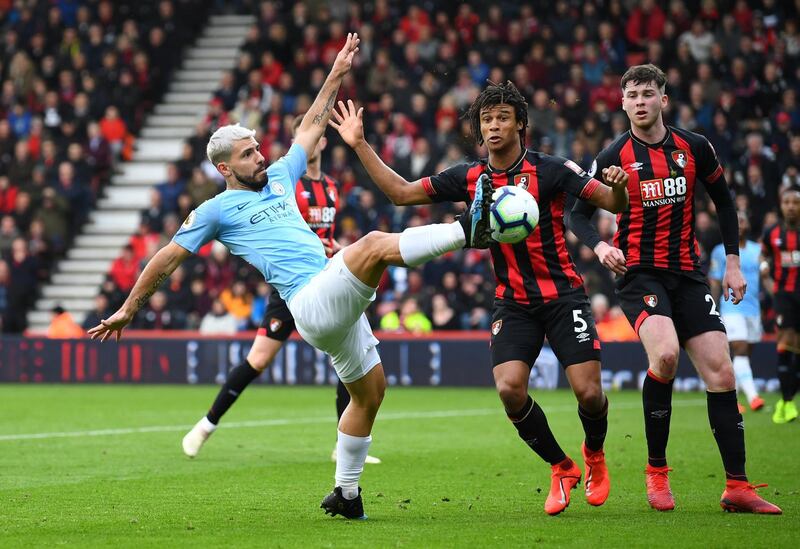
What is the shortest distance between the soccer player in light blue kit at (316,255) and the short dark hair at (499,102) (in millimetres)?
932

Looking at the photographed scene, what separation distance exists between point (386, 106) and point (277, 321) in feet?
40.8

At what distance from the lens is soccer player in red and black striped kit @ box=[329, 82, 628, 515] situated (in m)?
7.59

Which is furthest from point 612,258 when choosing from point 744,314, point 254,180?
point 744,314

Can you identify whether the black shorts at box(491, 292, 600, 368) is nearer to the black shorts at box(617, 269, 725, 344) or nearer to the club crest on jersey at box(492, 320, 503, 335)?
the club crest on jersey at box(492, 320, 503, 335)

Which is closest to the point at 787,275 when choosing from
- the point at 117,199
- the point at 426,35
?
the point at 426,35

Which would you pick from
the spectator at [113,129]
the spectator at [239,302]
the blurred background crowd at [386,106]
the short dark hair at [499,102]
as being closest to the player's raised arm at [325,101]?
the short dark hair at [499,102]

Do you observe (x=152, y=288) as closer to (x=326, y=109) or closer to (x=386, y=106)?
(x=326, y=109)

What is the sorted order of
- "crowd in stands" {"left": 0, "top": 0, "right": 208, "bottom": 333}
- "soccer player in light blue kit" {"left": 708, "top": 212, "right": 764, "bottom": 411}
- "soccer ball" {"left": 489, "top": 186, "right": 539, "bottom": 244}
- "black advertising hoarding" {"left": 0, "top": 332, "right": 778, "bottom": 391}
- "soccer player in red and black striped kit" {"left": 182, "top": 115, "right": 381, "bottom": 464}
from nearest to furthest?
"soccer ball" {"left": 489, "top": 186, "right": 539, "bottom": 244} < "soccer player in red and black striped kit" {"left": 182, "top": 115, "right": 381, "bottom": 464} < "soccer player in light blue kit" {"left": 708, "top": 212, "right": 764, "bottom": 411} < "black advertising hoarding" {"left": 0, "top": 332, "right": 778, "bottom": 391} < "crowd in stands" {"left": 0, "top": 0, "right": 208, "bottom": 333}

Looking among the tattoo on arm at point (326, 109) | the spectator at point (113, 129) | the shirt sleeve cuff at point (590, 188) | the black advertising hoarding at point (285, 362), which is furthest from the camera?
the spectator at point (113, 129)

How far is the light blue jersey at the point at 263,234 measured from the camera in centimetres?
755

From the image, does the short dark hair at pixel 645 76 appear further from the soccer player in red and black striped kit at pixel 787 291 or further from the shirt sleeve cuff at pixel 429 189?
the soccer player in red and black striped kit at pixel 787 291

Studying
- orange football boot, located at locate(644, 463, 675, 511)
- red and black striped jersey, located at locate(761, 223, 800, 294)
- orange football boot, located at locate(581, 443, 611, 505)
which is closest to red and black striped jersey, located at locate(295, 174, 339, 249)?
orange football boot, located at locate(581, 443, 611, 505)

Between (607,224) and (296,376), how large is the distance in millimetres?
5379

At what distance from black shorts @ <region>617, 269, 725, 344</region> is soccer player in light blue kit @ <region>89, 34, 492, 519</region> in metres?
1.58
